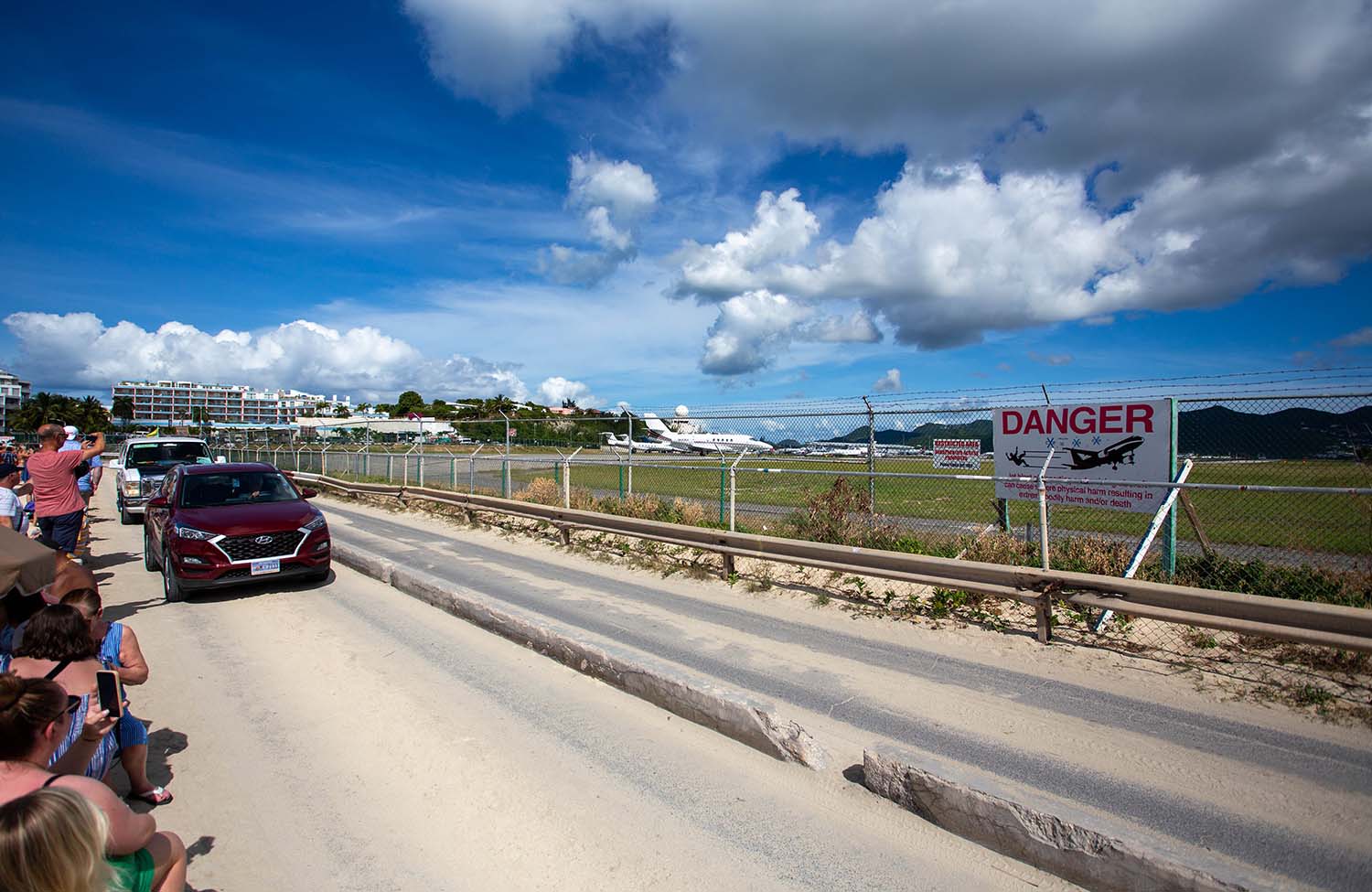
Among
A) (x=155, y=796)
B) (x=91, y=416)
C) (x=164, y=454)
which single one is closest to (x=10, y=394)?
(x=91, y=416)

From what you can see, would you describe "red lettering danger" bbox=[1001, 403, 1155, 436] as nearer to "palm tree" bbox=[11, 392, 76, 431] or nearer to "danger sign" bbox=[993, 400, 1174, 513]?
"danger sign" bbox=[993, 400, 1174, 513]

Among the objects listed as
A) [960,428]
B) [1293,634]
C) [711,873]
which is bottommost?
[711,873]

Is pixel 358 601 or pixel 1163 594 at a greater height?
pixel 1163 594

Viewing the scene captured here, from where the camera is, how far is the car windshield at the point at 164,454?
1684 centimetres

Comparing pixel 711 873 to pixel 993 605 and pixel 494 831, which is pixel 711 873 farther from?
pixel 993 605

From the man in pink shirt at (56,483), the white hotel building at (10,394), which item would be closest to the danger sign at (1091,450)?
the man in pink shirt at (56,483)

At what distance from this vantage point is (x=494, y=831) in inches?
145

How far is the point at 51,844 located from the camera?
6.37ft

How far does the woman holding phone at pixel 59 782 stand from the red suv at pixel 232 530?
619 centimetres

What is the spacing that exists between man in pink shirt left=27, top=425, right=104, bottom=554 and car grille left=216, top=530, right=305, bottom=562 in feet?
5.72

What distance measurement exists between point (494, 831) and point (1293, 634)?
216 inches

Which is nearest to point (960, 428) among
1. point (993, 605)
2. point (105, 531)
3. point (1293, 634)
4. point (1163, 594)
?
point (993, 605)

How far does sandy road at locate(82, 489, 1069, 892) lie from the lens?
11.0 ft

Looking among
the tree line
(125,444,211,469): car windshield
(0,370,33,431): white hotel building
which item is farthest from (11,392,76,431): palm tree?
(125,444,211,469): car windshield
